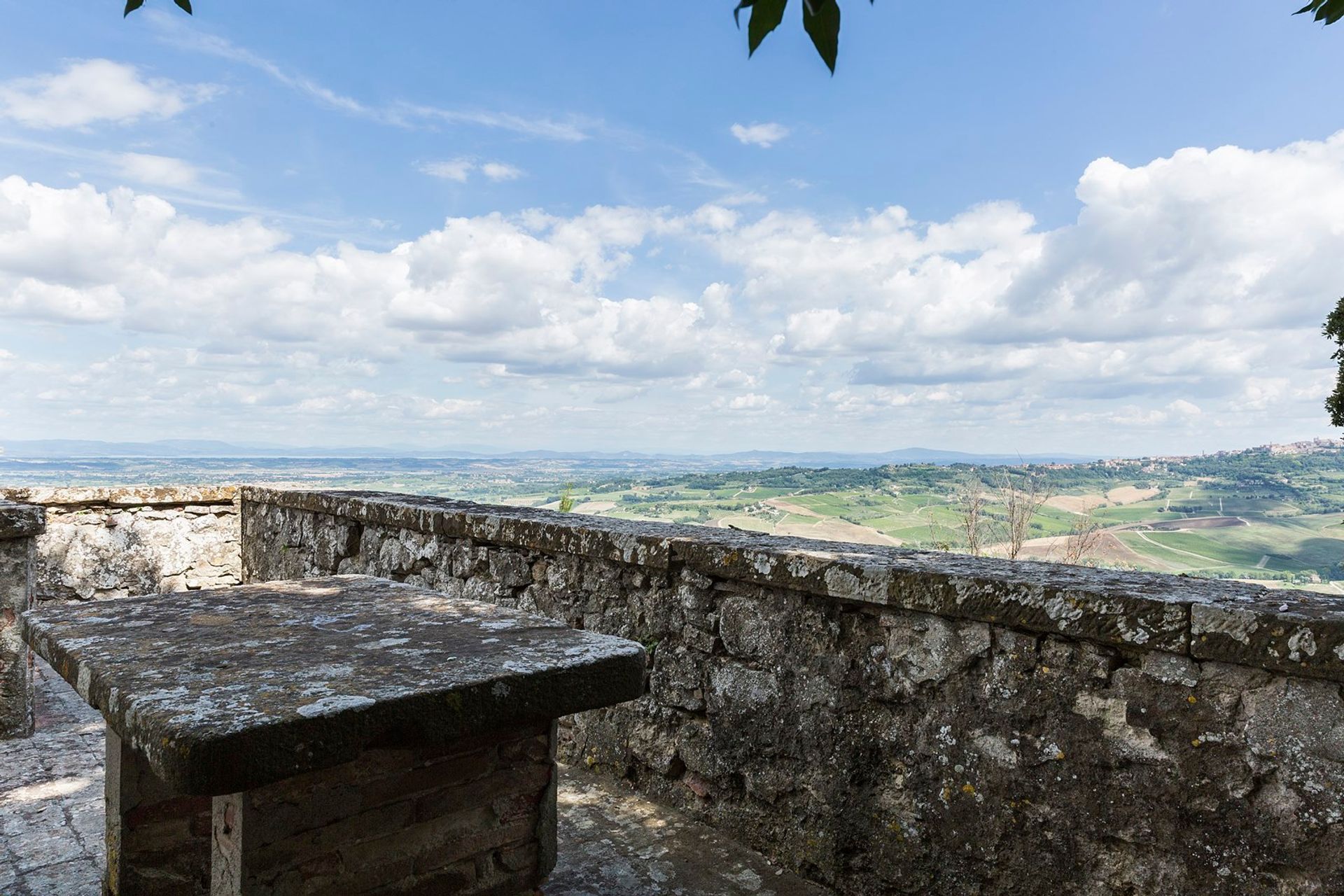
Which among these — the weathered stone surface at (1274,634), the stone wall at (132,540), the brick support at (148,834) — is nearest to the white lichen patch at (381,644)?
the brick support at (148,834)

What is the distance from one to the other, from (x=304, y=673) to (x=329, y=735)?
11.6 inches

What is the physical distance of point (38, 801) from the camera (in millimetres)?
2994

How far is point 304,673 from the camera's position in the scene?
6.07 ft

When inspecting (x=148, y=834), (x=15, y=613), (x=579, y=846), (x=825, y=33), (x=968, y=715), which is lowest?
(x=579, y=846)

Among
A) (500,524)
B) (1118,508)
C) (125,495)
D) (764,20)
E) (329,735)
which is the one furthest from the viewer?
(1118,508)

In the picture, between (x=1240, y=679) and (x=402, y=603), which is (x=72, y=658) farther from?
(x=1240, y=679)

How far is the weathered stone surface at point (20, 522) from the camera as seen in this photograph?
379 centimetres

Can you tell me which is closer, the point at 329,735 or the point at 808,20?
the point at 808,20

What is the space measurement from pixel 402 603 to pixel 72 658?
846mm

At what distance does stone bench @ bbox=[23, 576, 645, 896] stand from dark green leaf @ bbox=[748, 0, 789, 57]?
1374 mm

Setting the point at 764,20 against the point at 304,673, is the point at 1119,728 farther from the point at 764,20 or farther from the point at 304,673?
the point at 304,673

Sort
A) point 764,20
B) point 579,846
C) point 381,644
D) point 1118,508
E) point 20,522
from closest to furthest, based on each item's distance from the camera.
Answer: point 764,20 < point 381,644 < point 579,846 < point 20,522 < point 1118,508

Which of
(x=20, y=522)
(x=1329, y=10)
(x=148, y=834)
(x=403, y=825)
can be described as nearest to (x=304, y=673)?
(x=403, y=825)

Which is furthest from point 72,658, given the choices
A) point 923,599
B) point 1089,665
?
point 1089,665
